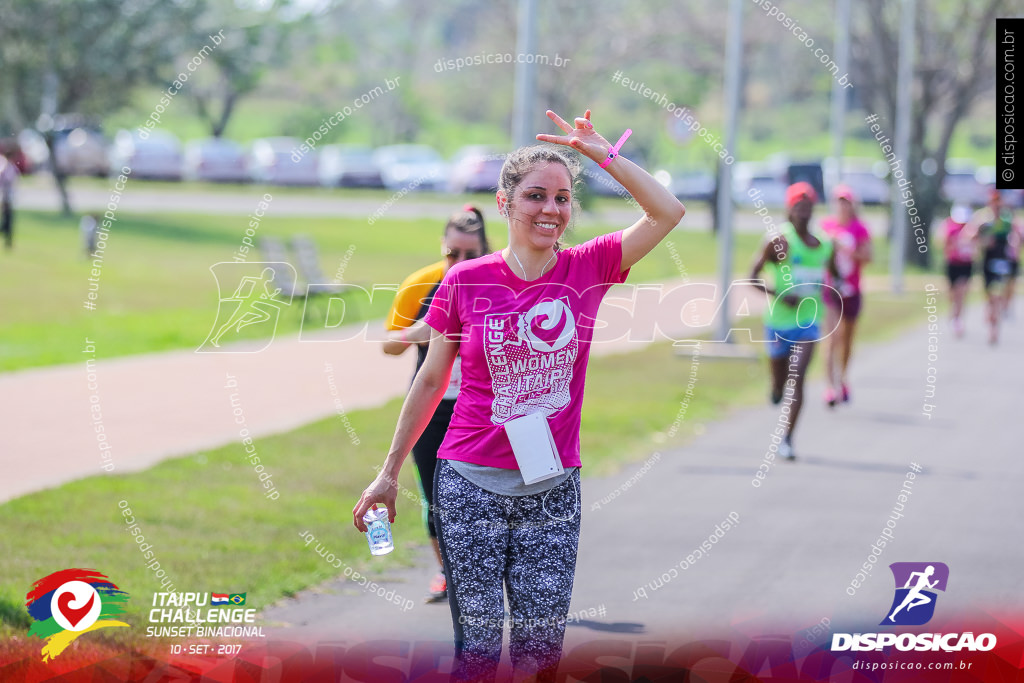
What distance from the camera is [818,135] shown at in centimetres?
6256

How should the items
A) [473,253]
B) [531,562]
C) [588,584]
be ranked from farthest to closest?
[588,584] → [473,253] → [531,562]

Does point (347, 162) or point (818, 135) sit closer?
point (347, 162)

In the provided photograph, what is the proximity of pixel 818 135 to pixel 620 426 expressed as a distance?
178 ft

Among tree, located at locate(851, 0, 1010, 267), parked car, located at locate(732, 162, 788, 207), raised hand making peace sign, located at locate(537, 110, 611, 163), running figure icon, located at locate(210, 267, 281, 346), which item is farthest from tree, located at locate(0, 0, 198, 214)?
raised hand making peace sign, located at locate(537, 110, 611, 163)

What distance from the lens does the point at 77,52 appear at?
94.9 ft

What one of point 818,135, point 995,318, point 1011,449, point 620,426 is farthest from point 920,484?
point 818,135

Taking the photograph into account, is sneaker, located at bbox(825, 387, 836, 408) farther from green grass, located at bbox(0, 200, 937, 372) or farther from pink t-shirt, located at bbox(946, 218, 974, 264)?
pink t-shirt, located at bbox(946, 218, 974, 264)

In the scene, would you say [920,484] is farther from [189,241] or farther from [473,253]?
[189,241]

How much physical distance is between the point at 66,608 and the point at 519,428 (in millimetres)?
2385

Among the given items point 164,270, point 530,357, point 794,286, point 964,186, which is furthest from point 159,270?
point 964,186

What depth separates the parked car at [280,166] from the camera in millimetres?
Answer: 40938

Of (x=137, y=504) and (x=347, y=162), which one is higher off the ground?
(x=347, y=162)

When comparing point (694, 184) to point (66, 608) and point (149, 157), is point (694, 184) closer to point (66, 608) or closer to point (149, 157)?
point (149, 157)

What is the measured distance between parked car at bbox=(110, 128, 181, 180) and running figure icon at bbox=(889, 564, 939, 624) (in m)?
36.9
